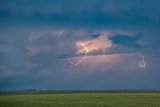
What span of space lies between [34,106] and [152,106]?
52.7 feet

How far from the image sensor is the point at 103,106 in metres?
47.8

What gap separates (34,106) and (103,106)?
9.53m

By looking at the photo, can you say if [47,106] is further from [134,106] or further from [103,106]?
[134,106]

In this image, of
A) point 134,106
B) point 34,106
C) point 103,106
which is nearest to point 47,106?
point 34,106

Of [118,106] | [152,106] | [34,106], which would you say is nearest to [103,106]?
[118,106]

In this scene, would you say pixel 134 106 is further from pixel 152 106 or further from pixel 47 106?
pixel 47 106

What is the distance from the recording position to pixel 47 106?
162ft

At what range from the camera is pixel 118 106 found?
47.3m

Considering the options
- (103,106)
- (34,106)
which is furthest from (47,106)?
(103,106)

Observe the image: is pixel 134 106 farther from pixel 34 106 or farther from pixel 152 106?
pixel 34 106

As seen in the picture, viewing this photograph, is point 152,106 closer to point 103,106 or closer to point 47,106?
point 103,106

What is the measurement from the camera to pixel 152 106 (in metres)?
47.5

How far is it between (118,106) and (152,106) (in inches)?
181

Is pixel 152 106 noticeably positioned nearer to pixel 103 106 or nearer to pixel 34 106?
pixel 103 106
